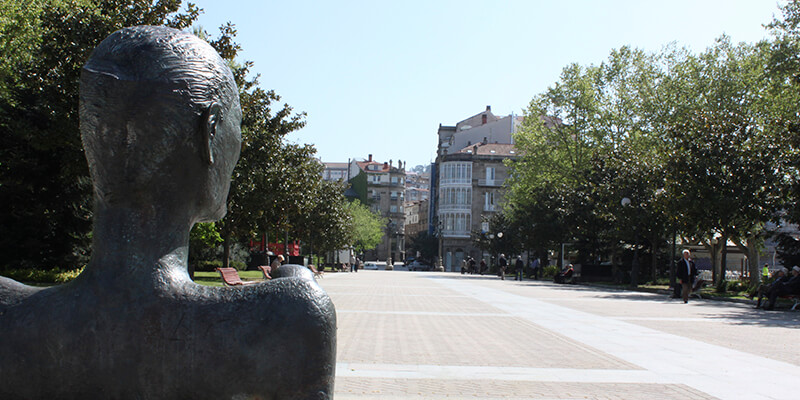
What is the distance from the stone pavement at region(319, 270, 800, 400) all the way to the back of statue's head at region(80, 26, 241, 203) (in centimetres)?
435

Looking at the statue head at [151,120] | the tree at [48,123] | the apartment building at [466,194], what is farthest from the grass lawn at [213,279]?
the apartment building at [466,194]

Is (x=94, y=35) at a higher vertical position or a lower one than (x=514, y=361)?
higher

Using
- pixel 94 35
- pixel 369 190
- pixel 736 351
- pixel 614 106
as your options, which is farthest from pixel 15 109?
pixel 369 190

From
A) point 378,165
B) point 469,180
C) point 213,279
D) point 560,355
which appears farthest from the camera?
point 378,165

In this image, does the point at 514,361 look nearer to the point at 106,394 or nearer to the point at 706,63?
the point at 106,394

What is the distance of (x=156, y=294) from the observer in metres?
1.78

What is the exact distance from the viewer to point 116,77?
192 centimetres

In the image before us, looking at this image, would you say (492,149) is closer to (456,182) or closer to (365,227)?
(456,182)

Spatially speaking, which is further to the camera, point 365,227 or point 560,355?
point 365,227

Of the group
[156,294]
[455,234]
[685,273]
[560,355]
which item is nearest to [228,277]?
[560,355]

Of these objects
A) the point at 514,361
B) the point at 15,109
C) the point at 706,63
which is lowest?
the point at 514,361

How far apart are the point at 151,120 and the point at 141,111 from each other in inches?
Answer: 1.4

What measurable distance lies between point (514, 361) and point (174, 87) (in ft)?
23.2

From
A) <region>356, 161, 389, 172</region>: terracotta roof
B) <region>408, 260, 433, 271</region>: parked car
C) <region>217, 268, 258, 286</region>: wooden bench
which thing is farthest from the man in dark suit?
<region>356, 161, 389, 172</region>: terracotta roof
